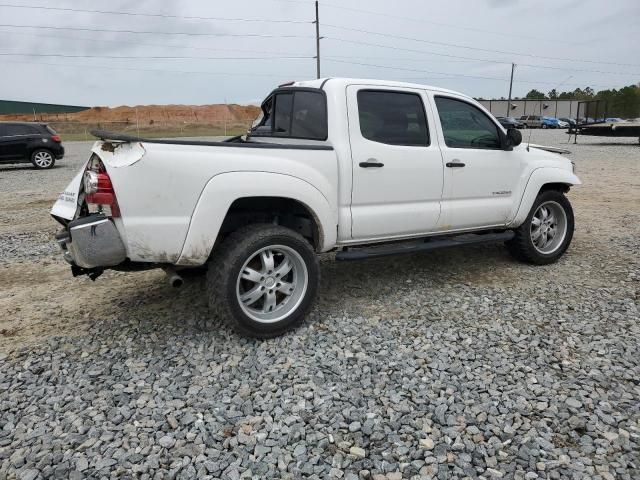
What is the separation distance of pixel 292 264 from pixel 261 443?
59.3 inches

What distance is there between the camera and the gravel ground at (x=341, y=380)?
2.44 meters

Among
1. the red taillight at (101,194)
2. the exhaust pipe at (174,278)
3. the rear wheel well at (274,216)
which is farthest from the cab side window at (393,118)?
the red taillight at (101,194)

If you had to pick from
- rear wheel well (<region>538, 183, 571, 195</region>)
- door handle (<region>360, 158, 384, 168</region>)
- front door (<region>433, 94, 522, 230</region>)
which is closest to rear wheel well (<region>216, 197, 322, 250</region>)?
door handle (<region>360, 158, 384, 168</region>)

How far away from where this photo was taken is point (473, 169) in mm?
4621

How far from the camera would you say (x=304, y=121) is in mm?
4285

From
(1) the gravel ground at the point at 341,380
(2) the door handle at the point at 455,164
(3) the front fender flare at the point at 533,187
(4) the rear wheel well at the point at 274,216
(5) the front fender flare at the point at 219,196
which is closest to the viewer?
(1) the gravel ground at the point at 341,380

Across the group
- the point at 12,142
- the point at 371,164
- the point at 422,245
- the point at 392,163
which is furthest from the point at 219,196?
the point at 12,142

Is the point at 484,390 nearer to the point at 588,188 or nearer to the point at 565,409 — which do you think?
the point at 565,409

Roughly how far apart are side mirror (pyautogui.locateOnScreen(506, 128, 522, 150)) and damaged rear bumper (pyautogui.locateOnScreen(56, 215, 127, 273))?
379 centimetres

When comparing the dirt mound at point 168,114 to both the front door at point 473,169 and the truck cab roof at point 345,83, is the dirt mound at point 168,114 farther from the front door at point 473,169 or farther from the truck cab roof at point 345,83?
the front door at point 473,169

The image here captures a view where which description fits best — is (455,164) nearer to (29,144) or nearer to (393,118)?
(393,118)

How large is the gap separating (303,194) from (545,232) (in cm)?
331

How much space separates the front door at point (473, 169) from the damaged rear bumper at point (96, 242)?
9.35 feet

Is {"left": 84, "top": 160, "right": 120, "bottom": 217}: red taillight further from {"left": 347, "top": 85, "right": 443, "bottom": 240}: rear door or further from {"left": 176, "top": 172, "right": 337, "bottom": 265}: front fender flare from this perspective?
{"left": 347, "top": 85, "right": 443, "bottom": 240}: rear door
